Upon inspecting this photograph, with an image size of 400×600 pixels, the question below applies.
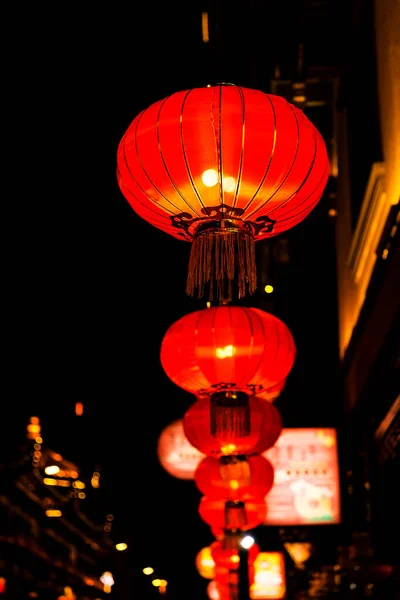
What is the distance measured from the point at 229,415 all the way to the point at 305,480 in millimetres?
4313

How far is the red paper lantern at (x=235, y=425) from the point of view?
19.0 feet

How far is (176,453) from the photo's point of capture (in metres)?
11.5

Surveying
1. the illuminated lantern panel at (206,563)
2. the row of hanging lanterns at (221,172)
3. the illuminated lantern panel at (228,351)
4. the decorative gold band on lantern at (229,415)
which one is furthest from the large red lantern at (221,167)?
the illuminated lantern panel at (206,563)

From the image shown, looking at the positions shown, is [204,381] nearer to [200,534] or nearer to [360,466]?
[360,466]

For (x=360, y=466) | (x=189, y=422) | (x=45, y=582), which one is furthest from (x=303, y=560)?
(x=45, y=582)

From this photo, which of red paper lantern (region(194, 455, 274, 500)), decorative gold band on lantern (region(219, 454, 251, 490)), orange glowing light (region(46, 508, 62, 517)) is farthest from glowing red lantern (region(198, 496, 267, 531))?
orange glowing light (region(46, 508, 62, 517))

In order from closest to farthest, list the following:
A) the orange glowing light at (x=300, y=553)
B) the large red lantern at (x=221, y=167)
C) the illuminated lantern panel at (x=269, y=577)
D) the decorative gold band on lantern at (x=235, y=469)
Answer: the large red lantern at (x=221, y=167) < the decorative gold band on lantern at (x=235, y=469) < the orange glowing light at (x=300, y=553) < the illuminated lantern panel at (x=269, y=577)

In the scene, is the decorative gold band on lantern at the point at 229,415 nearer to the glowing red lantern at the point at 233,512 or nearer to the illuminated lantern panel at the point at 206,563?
the glowing red lantern at the point at 233,512

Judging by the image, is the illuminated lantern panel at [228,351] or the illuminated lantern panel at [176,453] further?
the illuminated lantern panel at [176,453]

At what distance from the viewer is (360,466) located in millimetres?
8578

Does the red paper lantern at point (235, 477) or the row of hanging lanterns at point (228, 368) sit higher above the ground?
the row of hanging lanterns at point (228, 368)

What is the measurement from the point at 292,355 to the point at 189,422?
107 centimetres

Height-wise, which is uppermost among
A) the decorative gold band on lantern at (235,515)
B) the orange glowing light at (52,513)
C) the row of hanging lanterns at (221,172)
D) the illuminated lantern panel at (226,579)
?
the orange glowing light at (52,513)

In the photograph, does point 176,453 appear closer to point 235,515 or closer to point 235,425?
point 235,515
